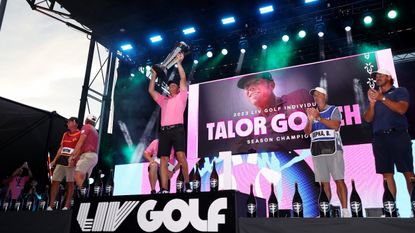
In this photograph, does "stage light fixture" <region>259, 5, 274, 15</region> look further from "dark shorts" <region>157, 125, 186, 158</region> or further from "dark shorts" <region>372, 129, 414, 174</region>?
"dark shorts" <region>372, 129, 414, 174</region>

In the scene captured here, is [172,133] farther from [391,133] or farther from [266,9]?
[266,9]

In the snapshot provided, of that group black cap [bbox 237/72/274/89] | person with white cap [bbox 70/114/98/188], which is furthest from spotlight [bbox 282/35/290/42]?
person with white cap [bbox 70/114/98/188]

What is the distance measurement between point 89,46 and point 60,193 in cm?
433

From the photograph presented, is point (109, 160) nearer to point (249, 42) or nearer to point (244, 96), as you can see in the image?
point (244, 96)

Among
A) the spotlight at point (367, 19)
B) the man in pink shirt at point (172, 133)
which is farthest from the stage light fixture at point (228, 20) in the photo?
the man in pink shirt at point (172, 133)

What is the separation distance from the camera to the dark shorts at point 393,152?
357cm

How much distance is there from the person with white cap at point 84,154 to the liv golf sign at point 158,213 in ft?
3.95

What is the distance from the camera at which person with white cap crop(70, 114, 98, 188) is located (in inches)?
178

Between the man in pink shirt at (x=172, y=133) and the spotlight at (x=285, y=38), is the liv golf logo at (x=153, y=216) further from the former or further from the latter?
the spotlight at (x=285, y=38)

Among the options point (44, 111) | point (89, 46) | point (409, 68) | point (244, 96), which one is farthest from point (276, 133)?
point (44, 111)

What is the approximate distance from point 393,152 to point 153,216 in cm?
270

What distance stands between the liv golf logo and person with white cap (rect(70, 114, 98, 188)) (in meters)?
1.25

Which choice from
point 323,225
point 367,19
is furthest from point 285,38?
point 323,225

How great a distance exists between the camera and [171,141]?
422 cm
